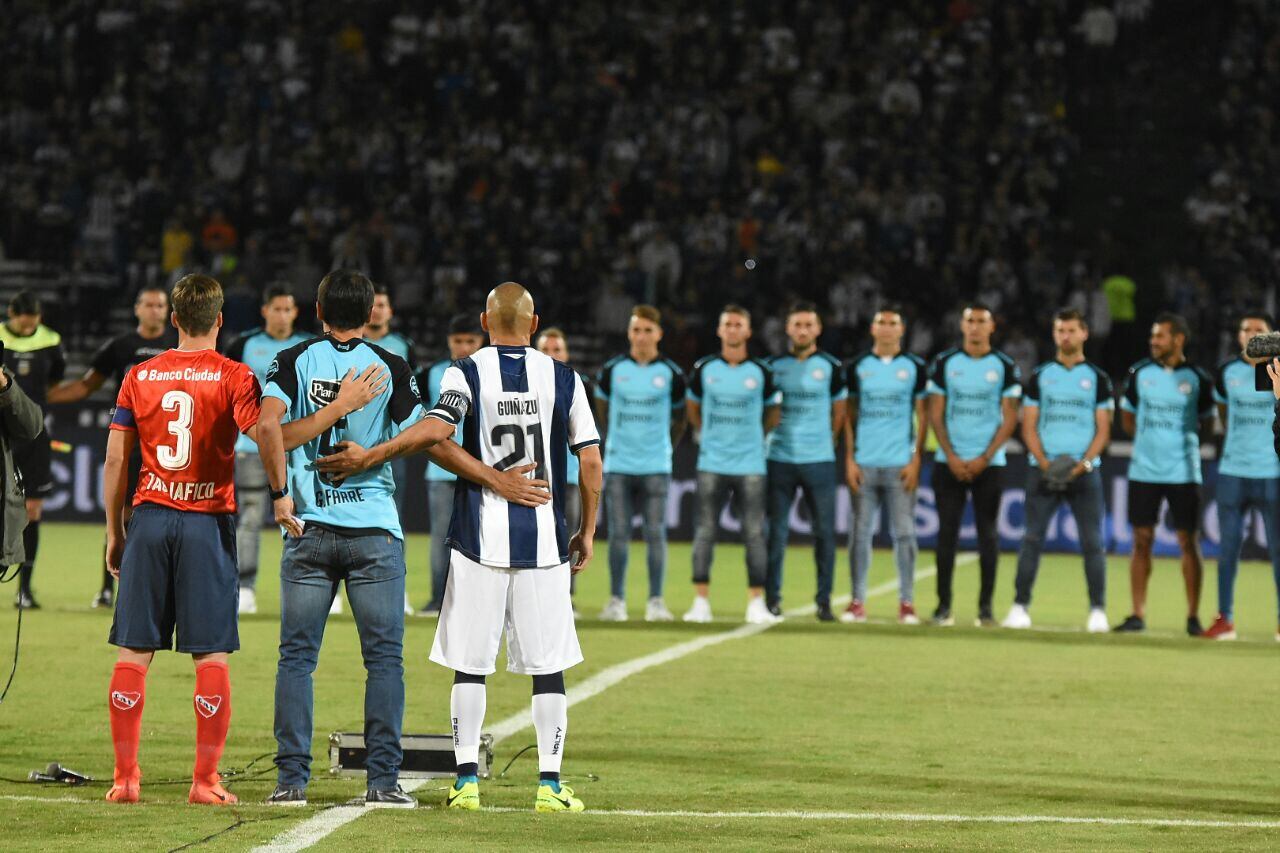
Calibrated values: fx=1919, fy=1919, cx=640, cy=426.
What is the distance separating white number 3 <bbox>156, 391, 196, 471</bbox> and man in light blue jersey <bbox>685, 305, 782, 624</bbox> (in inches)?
306

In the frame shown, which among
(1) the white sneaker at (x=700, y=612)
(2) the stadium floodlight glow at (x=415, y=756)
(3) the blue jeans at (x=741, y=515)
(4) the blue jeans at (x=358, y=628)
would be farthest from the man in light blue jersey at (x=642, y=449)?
(4) the blue jeans at (x=358, y=628)

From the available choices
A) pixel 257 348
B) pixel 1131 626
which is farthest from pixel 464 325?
pixel 1131 626

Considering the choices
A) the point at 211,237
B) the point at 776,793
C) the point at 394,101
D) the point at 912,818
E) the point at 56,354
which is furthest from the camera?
the point at 394,101

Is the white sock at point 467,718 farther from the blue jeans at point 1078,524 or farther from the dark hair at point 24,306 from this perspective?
the blue jeans at point 1078,524

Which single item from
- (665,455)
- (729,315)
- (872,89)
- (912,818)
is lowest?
(912,818)

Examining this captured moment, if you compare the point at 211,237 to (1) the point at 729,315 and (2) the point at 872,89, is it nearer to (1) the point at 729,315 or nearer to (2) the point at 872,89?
(2) the point at 872,89

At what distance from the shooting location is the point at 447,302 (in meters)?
26.2

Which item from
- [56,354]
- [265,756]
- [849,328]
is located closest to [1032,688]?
[265,756]

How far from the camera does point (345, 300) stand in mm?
7359

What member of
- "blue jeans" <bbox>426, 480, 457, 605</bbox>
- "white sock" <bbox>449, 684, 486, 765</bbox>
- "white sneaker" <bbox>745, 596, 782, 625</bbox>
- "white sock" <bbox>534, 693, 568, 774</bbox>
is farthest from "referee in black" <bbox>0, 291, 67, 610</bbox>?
"white sock" <bbox>534, 693, 568, 774</bbox>

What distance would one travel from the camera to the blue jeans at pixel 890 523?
14859 millimetres

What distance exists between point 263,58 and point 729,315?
17639 mm

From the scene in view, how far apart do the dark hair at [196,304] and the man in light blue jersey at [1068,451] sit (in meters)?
8.62

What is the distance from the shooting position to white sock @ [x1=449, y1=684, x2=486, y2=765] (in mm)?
7371
